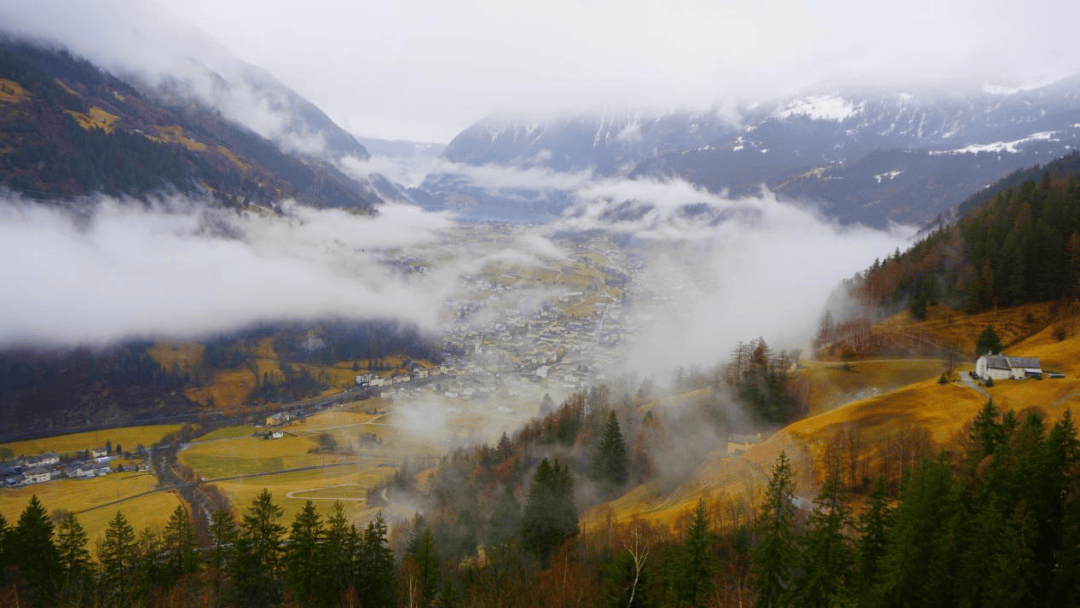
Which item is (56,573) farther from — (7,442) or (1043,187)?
(1043,187)

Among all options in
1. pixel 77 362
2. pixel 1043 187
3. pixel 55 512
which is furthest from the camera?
pixel 77 362

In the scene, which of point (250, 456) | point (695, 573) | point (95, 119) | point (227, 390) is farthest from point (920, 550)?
point (95, 119)

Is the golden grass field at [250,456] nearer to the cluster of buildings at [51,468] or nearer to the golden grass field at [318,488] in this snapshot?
the golden grass field at [318,488]

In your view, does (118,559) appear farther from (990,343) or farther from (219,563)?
(990,343)

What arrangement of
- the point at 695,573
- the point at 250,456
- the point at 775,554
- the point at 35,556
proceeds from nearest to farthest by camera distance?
the point at 775,554 < the point at 695,573 < the point at 35,556 < the point at 250,456

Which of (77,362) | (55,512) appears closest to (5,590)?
(55,512)

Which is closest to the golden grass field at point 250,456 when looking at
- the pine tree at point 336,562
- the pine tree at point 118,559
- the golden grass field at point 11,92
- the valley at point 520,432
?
the valley at point 520,432
